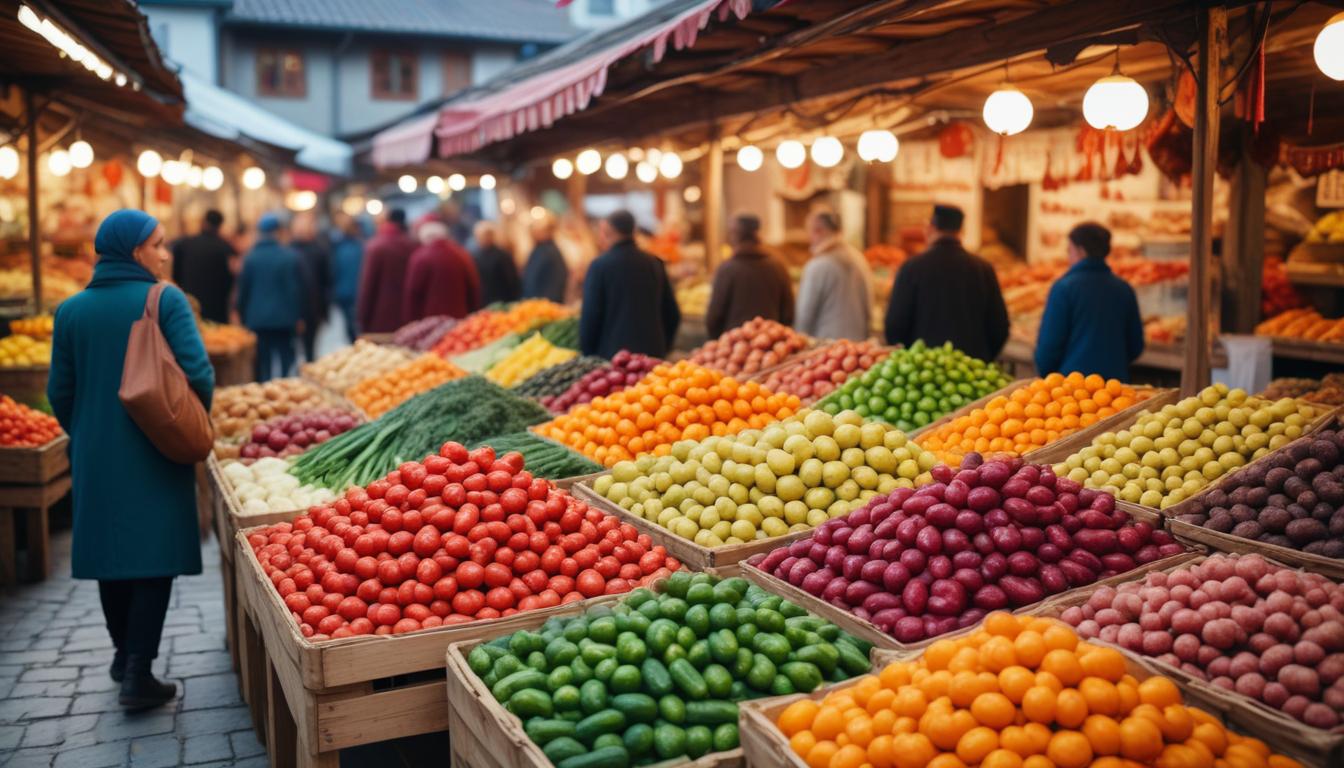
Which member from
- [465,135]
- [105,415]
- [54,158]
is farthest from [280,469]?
[54,158]

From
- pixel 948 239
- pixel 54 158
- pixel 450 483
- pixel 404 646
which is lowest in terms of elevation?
pixel 404 646

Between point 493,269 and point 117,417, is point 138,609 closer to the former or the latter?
point 117,417

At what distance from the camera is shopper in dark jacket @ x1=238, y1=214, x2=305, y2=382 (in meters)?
11.9

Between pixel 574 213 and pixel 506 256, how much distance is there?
3.38 m

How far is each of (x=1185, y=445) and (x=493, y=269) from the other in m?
9.52

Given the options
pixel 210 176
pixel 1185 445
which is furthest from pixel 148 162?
pixel 1185 445

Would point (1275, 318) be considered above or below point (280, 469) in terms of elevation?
above

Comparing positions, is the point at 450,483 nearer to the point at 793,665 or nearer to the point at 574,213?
the point at 793,665

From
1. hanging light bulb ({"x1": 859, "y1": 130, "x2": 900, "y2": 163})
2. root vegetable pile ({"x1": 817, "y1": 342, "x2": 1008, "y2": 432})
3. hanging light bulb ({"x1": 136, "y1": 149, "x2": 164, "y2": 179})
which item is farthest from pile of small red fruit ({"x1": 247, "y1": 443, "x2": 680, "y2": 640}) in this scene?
hanging light bulb ({"x1": 136, "y1": 149, "x2": 164, "y2": 179})

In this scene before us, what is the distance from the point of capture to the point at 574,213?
16.2 m

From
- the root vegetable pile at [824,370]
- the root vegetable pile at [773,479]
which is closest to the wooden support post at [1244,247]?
the root vegetable pile at [824,370]

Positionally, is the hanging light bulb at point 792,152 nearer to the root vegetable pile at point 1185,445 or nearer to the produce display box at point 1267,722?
the root vegetable pile at point 1185,445

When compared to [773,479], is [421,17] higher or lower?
higher

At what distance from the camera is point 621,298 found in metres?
8.09
